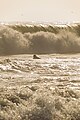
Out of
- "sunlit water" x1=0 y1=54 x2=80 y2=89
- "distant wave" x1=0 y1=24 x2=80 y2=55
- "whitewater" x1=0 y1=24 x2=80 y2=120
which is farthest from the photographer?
"distant wave" x1=0 y1=24 x2=80 y2=55

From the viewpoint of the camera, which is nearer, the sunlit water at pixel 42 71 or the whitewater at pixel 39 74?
the whitewater at pixel 39 74

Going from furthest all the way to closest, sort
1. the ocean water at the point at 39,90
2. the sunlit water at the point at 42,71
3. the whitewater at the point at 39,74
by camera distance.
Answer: the sunlit water at the point at 42,71, the whitewater at the point at 39,74, the ocean water at the point at 39,90

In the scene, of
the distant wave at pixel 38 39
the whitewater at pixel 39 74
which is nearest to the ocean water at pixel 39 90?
the whitewater at pixel 39 74

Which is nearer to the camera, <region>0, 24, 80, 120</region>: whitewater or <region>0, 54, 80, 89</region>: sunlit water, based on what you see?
<region>0, 24, 80, 120</region>: whitewater

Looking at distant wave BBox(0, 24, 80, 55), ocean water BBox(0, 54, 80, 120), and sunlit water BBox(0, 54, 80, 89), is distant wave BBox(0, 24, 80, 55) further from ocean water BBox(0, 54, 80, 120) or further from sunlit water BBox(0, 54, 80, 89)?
ocean water BBox(0, 54, 80, 120)

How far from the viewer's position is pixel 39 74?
50.3 ft

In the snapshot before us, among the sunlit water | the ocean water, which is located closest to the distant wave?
the sunlit water

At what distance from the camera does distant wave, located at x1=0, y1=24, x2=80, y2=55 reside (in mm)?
22781

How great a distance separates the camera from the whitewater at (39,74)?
33.8 feet

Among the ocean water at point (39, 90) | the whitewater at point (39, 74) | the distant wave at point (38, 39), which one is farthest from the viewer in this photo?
the distant wave at point (38, 39)

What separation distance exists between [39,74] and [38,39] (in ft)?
28.6

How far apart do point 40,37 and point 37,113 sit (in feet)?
46.3

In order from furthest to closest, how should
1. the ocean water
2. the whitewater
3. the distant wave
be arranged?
the distant wave < the whitewater < the ocean water

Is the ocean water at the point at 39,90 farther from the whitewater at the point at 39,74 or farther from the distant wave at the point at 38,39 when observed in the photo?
the distant wave at the point at 38,39
